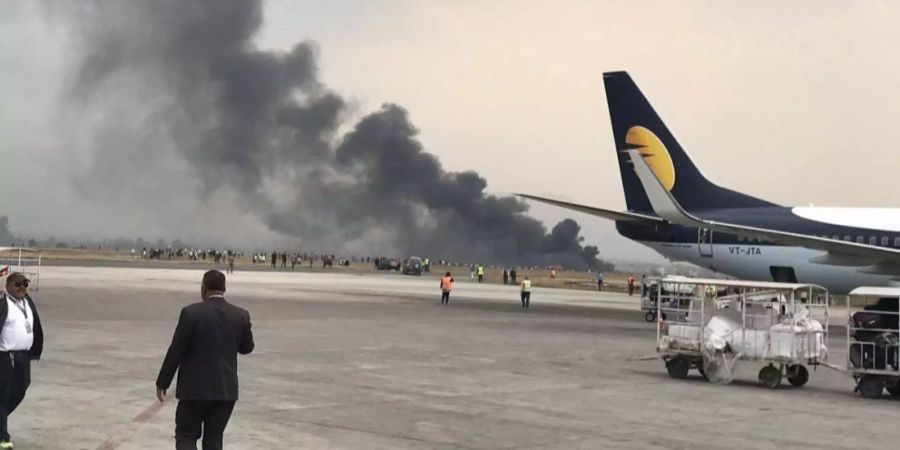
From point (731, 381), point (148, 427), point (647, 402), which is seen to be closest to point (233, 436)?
point (148, 427)

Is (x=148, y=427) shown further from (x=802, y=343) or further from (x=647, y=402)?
(x=802, y=343)

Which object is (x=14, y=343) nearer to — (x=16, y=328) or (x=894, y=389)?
(x=16, y=328)

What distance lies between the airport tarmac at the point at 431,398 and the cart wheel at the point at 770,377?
0.16 m

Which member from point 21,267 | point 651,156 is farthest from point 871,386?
point 21,267

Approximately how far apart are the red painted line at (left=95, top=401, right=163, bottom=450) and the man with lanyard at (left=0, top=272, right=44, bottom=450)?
887 mm

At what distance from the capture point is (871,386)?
52.9 ft

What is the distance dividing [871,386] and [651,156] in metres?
23.2

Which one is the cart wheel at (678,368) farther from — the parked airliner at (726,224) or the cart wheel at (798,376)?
the parked airliner at (726,224)

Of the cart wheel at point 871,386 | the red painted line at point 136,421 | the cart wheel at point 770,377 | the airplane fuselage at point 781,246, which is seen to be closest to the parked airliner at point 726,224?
the airplane fuselage at point 781,246

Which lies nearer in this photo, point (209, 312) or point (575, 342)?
point (209, 312)

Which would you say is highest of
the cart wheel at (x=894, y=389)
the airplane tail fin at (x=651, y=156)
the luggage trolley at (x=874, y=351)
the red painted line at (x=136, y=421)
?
the airplane tail fin at (x=651, y=156)

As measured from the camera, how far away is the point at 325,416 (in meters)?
12.1

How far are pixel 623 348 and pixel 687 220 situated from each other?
7638 mm

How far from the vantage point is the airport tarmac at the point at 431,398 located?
10.9 m
